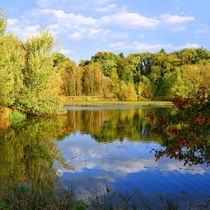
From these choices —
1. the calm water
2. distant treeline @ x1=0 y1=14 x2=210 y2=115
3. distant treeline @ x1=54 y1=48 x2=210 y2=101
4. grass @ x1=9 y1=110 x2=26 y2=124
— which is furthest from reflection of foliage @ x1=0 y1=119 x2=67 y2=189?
distant treeline @ x1=54 y1=48 x2=210 y2=101

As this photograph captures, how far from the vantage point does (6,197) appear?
6914 millimetres

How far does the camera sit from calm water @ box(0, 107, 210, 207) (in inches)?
404

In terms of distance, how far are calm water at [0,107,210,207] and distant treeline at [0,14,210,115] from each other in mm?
11024

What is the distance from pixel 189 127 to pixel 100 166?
22.9 feet

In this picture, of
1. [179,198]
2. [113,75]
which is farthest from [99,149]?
[113,75]

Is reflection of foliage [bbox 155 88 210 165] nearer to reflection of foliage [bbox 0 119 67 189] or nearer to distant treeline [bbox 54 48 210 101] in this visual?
reflection of foliage [bbox 0 119 67 189]

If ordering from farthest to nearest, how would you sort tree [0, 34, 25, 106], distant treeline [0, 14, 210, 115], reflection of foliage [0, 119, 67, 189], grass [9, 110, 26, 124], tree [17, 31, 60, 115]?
tree [17, 31, 60, 115] → distant treeline [0, 14, 210, 115] → grass [9, 110, 26, 124] → tree [0, 34, 25, 106] → reflection of foliage [0, 119, 67, 189]

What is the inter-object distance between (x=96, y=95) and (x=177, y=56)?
28.1 m

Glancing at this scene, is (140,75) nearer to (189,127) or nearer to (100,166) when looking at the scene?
(100,166)

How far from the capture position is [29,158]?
14289 mm

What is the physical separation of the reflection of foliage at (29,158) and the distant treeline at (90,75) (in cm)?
849

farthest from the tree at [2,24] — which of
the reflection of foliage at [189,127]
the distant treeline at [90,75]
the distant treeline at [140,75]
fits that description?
the distant treeline at [140,75]

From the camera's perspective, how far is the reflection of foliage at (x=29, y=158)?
10.6 metres

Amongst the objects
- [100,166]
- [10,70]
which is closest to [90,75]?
[10,70]
